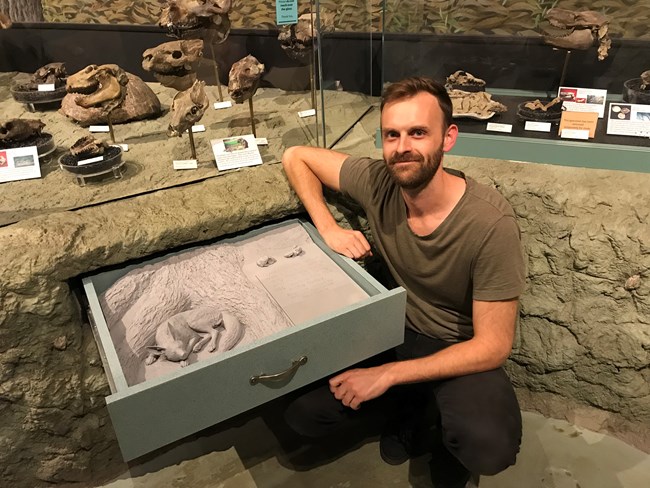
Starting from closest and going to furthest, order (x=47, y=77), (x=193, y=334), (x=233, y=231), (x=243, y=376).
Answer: (x=243, y=376) → (x=193, y=334) → (x=233, y=231) → (x=47, y=77)

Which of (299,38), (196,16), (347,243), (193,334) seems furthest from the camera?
(196,16)

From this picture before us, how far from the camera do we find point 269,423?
75.0 inches

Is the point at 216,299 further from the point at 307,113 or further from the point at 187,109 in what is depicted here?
the point at 307,113

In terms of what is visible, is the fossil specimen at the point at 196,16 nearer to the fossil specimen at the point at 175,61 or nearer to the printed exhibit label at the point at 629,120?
the fossil specimen at the point at 175,61

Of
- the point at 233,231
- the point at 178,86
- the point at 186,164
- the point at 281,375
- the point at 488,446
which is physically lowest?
the point at 488,446

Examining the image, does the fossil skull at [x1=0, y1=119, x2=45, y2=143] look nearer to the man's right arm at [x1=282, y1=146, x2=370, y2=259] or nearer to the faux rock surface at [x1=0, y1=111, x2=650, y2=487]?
the faux rock surface at [x1=0, y1=111, x2=650, y2=487]

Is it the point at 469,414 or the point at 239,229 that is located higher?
the point at 239,229

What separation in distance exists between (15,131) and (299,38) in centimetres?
118

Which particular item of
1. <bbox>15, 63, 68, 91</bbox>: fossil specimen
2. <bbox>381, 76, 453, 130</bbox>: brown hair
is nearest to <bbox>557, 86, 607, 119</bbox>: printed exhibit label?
<bbox>381, 76, 453, 130</bbox>: brown hair

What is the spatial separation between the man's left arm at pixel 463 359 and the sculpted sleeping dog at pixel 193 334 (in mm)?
354

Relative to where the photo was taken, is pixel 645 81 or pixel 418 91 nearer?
pixel 418 91

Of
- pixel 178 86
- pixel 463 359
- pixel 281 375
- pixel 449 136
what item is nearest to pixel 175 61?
pixel 178 86

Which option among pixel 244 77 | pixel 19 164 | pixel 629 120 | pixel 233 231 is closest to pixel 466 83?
pixel 629 120

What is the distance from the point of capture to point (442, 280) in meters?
1.45
